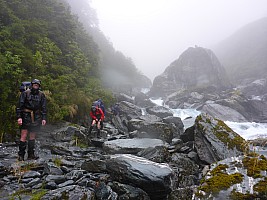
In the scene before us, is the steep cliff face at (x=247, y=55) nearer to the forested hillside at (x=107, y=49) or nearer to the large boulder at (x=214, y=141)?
the forested hillside at (x=107, y=49)

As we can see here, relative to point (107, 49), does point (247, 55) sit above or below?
above

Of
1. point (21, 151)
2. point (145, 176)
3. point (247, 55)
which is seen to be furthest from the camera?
point (247, 55)

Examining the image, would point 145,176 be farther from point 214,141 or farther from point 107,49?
point 107,49

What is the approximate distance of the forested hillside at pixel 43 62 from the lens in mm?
9782

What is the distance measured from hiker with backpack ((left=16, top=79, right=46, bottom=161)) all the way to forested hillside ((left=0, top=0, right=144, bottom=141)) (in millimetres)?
2461

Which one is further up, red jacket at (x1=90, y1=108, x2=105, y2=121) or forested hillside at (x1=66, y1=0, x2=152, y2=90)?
forested hillside at (x1=66, y1=0, x2=152, y2=90)

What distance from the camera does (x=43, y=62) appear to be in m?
12.9

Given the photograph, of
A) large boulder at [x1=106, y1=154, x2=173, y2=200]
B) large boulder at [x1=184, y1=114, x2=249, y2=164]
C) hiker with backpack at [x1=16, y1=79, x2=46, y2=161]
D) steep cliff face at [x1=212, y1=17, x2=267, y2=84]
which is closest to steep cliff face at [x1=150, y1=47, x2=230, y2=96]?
steep cliff face at [x1=212, y1=17, x2=267, y2=84]

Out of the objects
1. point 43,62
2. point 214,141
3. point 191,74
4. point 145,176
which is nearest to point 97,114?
point 43,62

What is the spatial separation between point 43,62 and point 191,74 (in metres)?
64.1

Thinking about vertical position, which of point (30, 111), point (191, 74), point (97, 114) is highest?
point (191, 74)

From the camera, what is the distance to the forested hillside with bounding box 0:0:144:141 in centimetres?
978

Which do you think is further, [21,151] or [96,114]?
[96,114]

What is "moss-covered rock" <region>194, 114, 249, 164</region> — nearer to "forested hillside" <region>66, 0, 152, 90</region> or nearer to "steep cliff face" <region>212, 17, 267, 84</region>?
"forested hillside" <region>66, 0, 152, 90</region>
